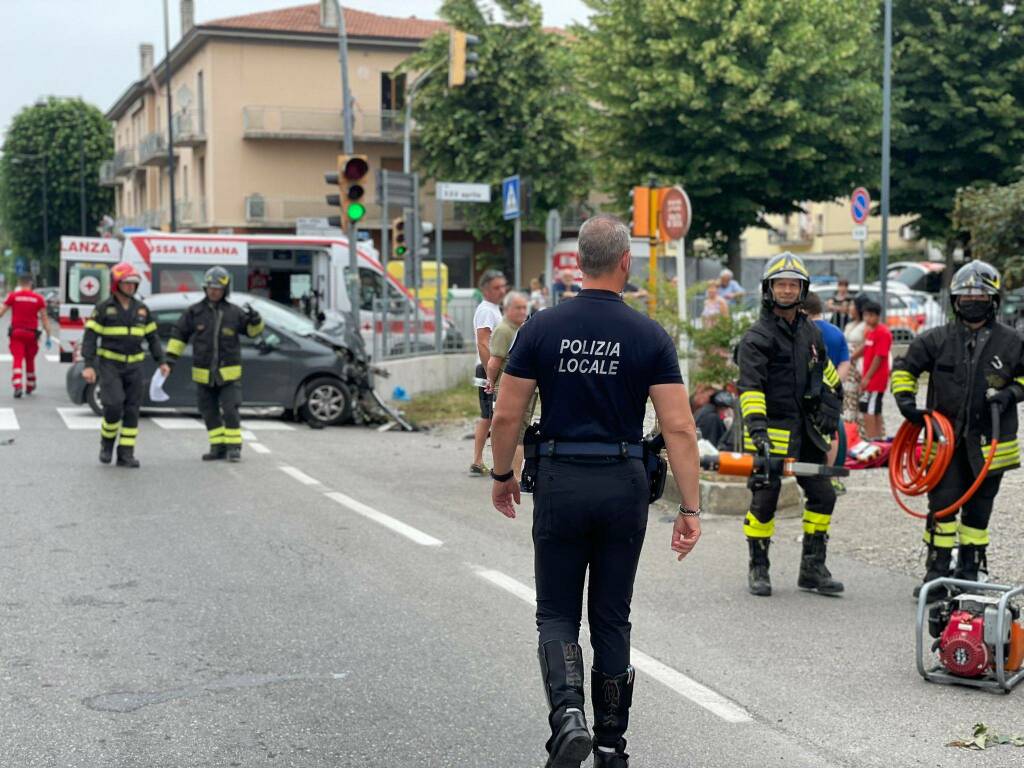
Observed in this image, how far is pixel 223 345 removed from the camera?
13188mm

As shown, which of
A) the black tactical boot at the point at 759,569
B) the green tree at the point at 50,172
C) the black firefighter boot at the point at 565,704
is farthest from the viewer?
the green tree at the point at 50,172

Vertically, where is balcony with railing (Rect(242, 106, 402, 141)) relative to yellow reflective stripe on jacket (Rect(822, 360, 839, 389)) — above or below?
above

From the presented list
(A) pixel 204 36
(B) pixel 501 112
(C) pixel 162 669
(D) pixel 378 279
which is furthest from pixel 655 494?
(A) pixel 204 36

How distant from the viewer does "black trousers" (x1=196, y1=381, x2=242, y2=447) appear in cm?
1321

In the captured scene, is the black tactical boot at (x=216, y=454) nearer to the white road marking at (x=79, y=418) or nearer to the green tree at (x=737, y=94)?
the white road marking at (x=79, y=418)

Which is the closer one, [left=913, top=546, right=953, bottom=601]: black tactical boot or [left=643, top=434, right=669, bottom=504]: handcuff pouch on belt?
[left=643, top=434, right=669, bottom=504]: handcuff pouch on belt

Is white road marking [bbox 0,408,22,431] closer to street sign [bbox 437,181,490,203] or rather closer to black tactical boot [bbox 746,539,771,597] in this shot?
street sign [bbox 437,181,490,203]

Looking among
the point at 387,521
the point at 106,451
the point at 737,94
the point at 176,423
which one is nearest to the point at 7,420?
the point at 176,423

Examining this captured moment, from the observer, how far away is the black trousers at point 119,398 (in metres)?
12.6

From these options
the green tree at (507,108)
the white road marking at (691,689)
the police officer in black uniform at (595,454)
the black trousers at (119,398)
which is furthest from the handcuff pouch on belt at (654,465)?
the green tree at (507,108)

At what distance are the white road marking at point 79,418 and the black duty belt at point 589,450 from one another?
12.8 meters

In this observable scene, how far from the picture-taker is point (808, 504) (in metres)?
7.77

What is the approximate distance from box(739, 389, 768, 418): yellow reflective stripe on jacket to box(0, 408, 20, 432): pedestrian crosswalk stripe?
11000mm

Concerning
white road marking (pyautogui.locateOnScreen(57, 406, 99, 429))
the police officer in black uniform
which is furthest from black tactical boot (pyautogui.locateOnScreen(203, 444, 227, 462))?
the police officer in black uniform
